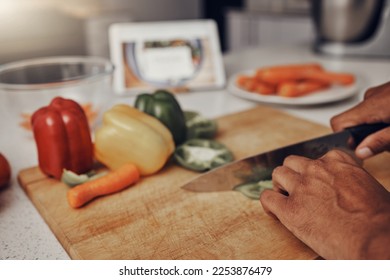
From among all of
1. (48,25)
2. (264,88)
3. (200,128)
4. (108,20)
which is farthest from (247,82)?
Answer: (48,25)

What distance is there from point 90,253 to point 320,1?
4.73ft

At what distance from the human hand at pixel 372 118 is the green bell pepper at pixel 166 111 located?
0.33 meters

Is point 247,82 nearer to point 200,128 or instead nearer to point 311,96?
point 311,96

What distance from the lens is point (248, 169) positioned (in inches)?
32.1

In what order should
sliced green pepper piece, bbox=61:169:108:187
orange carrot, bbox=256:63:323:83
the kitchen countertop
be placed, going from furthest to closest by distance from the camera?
orange carrot, bbox=256:63:323:83 → sliced green pepper piece, bbox=61:169:108:187 → the kitchen countertop

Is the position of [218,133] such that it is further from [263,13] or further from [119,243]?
[263,13]

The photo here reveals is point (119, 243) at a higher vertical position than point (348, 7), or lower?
lower

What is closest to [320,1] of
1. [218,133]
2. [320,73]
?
[320,73]

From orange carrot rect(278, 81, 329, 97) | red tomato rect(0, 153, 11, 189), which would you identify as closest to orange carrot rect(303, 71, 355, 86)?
orange carrot rect(278, 81, 329, 97)

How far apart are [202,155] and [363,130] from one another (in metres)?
0.32

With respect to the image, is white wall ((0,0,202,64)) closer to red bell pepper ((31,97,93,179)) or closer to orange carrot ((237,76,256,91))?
orange carrot ((237,76,256,91))

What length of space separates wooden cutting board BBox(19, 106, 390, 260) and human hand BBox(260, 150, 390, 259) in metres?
0.04

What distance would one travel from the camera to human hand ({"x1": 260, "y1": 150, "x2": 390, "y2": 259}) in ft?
1.84

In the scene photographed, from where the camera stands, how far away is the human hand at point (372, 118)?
85cm
